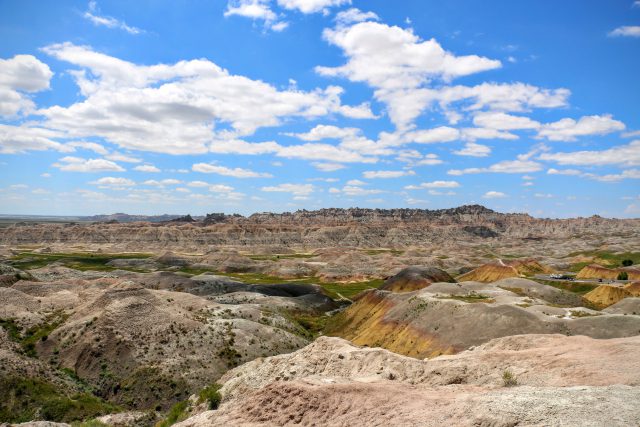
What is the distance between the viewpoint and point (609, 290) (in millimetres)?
79250

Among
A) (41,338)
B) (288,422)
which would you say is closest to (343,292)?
(41,338)

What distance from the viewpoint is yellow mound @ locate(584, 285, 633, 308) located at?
77.4 metres

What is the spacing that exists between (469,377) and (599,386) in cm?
636

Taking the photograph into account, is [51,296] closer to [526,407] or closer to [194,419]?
[194,419]

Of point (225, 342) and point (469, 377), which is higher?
point (469, 377)

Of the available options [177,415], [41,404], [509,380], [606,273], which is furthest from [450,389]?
[606,273]

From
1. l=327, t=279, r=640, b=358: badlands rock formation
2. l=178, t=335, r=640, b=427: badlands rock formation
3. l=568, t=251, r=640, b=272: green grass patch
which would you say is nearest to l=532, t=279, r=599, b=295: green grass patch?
l=327, t=279, r=640, b=358: badlands rock formation

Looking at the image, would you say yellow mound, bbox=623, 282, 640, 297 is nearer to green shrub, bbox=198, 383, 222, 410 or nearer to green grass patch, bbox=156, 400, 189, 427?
green shrub, bbox=198, 383, 222, 410

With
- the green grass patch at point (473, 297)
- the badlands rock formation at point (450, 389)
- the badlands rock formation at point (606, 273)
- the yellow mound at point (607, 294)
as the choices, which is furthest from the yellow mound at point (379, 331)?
the badlands rock formation at point (606, 273)

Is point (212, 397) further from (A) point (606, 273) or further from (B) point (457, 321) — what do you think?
(A) point (606, 273)

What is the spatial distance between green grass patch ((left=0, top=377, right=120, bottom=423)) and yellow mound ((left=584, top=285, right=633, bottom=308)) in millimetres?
78903

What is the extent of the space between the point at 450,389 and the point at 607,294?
244 feet

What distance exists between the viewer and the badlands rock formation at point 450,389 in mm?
15578

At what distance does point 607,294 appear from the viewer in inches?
3091
